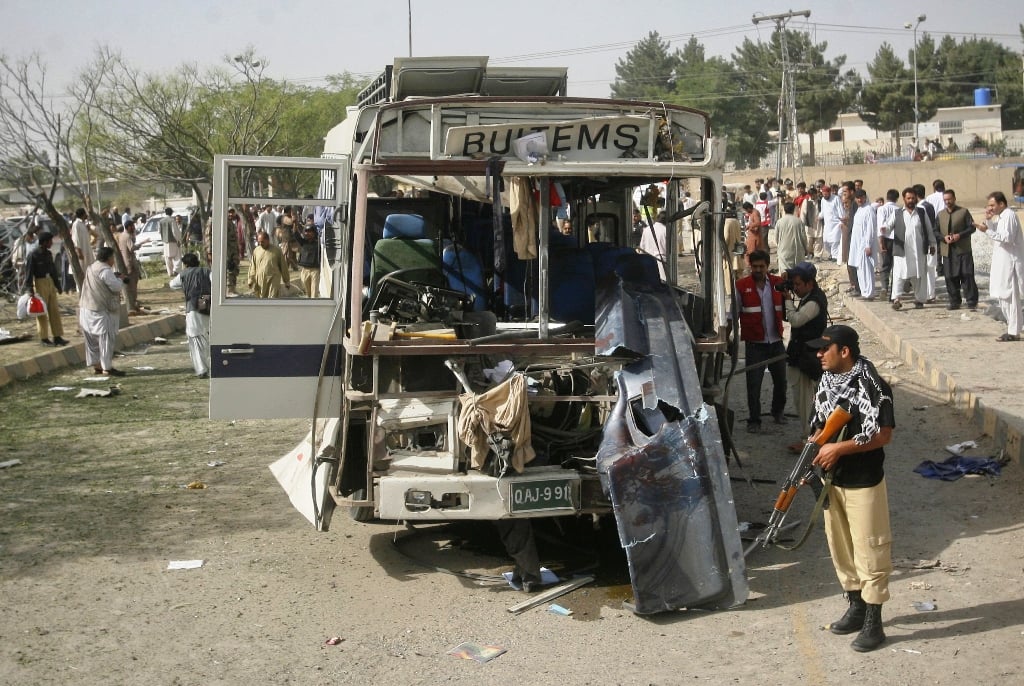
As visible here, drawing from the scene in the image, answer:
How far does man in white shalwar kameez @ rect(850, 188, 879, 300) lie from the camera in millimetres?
18469

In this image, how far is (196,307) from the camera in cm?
1424

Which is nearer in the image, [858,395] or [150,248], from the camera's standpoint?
[858,395]

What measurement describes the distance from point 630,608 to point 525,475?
938 millimetres

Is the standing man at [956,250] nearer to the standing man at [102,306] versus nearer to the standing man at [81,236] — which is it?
the standing man at [102,306]

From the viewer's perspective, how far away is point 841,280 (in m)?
22.4

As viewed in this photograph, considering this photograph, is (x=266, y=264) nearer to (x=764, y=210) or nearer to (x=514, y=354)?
(x=514, y=354)

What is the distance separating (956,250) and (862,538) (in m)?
12.2

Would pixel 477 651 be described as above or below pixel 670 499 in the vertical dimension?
below

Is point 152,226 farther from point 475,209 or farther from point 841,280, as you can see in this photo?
point 475,209

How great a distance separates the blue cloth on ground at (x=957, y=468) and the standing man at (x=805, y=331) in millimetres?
978

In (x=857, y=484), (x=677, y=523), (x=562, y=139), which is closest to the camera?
(x=857, y=484)

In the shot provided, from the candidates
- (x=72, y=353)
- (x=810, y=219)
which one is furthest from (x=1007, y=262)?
(x=72, y=353)

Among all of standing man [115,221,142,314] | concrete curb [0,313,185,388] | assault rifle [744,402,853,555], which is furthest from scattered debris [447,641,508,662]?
standing man [115,221,142,314]

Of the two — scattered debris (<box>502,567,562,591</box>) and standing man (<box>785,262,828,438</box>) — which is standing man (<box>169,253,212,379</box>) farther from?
scattered debris (<box>502,567,562,591</box>)
